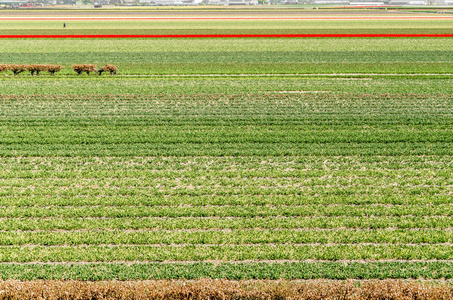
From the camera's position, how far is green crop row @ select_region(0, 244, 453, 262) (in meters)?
11.3

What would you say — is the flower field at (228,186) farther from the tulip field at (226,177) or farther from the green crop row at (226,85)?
the green crop row at (226,85)

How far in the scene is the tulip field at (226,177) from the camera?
1131 centimetres

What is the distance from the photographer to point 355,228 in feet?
42.2

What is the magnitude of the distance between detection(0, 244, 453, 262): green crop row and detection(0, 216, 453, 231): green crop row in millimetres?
1084

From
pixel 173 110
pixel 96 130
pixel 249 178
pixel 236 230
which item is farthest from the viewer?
pixel 173 110

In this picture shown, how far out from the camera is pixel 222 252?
11.6 metres

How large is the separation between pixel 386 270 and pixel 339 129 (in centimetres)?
1267

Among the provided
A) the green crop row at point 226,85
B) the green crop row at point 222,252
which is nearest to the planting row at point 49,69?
the green crop row at point 226,85

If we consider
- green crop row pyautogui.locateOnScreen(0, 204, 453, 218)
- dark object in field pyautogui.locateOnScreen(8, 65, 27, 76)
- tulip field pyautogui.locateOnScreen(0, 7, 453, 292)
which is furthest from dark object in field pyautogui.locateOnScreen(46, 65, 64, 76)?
green crop row pyautogui.locateOnScreen(0, 204, 453, 218)

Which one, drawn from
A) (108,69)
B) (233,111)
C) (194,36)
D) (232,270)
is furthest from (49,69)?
(232,270)

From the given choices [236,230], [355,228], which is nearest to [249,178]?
[236,230]

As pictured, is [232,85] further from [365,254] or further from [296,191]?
[365,254]

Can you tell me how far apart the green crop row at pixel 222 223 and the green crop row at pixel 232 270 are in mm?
1970

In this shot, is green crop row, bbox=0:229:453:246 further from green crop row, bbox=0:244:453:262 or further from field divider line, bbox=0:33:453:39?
field divider line, bbox=0:33:453:39
